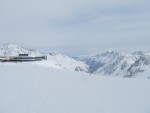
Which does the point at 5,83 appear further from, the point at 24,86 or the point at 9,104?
the point at 9,104

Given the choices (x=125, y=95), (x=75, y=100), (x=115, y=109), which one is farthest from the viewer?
(x=125, y=95)

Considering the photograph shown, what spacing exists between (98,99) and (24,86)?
7641 mm

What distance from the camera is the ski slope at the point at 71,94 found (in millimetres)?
25578

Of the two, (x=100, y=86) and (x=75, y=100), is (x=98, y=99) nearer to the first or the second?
(x=75, y=100)

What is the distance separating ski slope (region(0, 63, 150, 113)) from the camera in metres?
25.6

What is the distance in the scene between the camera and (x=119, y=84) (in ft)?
108

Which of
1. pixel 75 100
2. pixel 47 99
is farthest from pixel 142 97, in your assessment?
pixel 47 99

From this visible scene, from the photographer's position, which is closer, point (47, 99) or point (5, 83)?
point (47, 99)

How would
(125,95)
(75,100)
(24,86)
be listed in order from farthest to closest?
(24,86), (125,95), (75,100)

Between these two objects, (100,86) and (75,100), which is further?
(100,86)

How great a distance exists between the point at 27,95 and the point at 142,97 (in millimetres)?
9901

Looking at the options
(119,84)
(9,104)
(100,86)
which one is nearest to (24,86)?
(9,104)

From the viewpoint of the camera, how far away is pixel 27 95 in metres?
28.5

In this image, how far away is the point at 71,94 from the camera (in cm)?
2919
